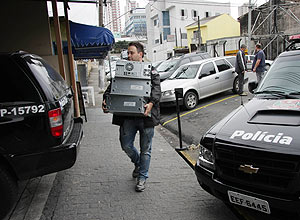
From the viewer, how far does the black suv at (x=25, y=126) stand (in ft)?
9.11

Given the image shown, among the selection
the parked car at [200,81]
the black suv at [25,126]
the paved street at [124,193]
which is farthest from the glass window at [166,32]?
the black suv at [25,126]

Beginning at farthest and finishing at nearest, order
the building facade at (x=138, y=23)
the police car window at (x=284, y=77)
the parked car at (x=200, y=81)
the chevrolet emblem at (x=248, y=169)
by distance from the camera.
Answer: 1. the building facade at (x=138, y=23)
2. the parked car at (x=200, y=81)
3. the police car window at (x=284, y=77)
4. the chevrolet emblem at (x=248, y=169)

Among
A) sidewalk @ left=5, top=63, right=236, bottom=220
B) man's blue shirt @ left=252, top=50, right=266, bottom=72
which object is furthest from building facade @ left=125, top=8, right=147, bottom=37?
sidewalk @ left=5, top=63, right=236, bottom=220

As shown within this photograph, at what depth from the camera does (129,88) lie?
3.29 m

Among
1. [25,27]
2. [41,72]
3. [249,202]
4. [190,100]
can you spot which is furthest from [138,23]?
[249,202]

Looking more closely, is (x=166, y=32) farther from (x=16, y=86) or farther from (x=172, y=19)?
(x=16, y=86)

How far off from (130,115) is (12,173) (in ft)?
4.91

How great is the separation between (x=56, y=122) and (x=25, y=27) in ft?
16.8

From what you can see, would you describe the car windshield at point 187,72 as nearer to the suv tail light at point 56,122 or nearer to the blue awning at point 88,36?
the blue awning at point 88,36

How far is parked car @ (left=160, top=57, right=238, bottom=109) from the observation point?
8.47 meters

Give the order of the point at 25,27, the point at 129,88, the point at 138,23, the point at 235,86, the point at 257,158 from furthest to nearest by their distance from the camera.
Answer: the point at 138,23, the point at 235,86, the point at 25,27, the point at 129,88, the point at 257,158

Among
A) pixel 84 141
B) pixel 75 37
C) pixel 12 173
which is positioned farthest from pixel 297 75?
pixel 75 37

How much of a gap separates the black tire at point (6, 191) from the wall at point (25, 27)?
5015 millimetres

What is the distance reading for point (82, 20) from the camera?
1723cm
